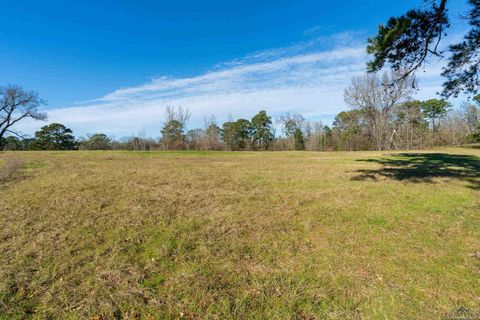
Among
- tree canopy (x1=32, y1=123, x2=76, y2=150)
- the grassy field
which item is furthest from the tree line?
the grassy field

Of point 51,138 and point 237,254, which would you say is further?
point 51,138

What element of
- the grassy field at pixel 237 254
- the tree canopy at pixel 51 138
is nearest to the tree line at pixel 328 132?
the tree canopy at pixel 51 138

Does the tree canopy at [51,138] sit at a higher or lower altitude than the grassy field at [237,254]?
higher

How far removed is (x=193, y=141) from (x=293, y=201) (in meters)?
42.6

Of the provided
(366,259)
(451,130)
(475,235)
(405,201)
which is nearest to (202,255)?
(366,259)

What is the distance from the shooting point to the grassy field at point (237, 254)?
2449mm

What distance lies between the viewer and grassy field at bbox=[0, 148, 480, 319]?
2449 millimetres

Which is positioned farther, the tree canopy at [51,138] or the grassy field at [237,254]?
the tree canopy at [51,138]

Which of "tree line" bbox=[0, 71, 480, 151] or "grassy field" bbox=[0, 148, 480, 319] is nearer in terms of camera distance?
"grassy field" bbox=[0, 148, 480, 319]

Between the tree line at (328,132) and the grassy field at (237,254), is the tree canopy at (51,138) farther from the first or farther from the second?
the grassy field at (237,254)

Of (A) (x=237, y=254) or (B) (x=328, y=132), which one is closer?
(A) (x=237, y=254)

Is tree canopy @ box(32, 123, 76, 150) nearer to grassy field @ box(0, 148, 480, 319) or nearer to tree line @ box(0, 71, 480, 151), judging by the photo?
tree line @ box(0, 71, 480, 151)

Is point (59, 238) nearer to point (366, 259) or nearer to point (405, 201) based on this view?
→ point (366, 259)

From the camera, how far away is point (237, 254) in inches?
136
